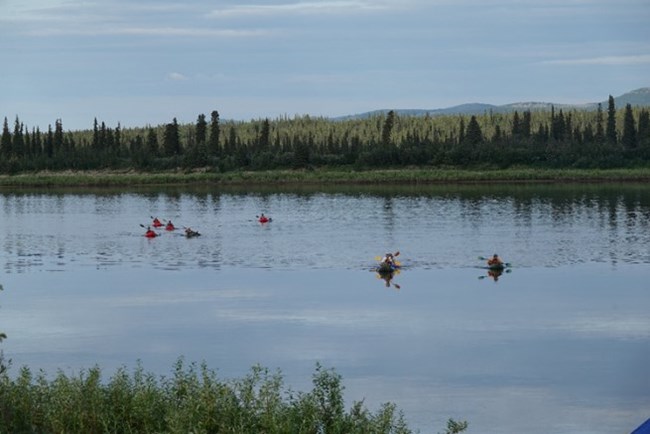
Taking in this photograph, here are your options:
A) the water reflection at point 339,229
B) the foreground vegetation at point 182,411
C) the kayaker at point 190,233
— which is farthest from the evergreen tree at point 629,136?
the foreground vegetation at point 182,411

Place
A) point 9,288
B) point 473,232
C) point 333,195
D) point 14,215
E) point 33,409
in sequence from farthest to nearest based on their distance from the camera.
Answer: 1. point 333,195
2. point 14,215
3. point 473,232
4. point 9,288
5. point 33,409

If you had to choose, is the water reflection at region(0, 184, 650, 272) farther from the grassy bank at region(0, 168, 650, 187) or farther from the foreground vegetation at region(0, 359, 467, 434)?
the foreground vegetation at region(0, 359, 467, 434)

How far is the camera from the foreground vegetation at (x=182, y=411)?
22109mm

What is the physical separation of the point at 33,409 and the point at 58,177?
168 m

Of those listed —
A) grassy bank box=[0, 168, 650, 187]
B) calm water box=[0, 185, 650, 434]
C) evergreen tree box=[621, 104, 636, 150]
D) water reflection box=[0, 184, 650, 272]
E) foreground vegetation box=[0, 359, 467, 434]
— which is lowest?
calm water box=[0, 185, 650, 434]

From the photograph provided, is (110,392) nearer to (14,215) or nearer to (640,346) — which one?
(640,346)

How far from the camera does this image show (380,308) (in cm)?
4606

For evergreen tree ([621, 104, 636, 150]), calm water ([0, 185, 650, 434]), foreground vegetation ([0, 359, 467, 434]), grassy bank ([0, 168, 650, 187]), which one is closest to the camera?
foreground vegetation ([0, 359, 467, 434])

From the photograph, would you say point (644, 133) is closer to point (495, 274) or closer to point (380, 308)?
point (495, 274)

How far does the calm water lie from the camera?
31.6 m

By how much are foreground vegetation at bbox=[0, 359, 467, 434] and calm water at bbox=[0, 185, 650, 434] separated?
4.96 metres

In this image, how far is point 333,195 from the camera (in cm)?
13500

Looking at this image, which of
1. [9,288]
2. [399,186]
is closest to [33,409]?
[9,288]

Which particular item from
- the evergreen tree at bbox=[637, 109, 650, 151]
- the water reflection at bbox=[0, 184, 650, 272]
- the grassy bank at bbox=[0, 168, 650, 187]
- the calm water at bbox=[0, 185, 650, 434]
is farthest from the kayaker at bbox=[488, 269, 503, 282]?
the evergreen tree at bbox=[637, 109, 650, 151]
